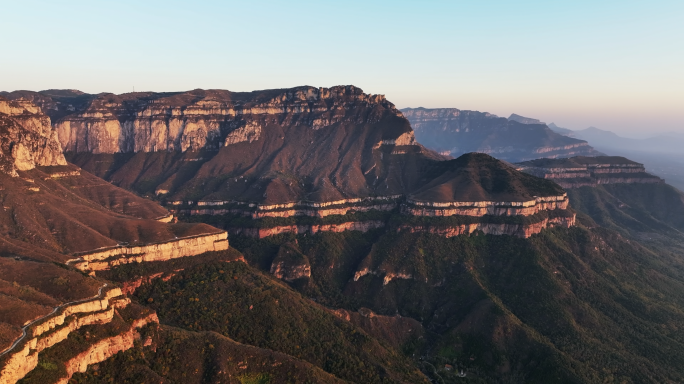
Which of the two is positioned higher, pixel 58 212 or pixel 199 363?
pixel 58 212

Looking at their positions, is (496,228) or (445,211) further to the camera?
(445,211)

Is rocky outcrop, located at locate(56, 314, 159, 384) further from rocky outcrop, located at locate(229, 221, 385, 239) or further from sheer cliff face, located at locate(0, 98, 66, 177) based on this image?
rocky outcrop, located at locate(229, 221, 385, 239)

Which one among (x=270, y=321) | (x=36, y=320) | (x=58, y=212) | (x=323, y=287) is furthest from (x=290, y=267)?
(x=36, y=320)

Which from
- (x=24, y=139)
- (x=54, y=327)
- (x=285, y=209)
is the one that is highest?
(x=24, y=139)

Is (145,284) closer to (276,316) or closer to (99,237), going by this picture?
(99,237)

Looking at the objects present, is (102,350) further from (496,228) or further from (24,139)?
(496,228)

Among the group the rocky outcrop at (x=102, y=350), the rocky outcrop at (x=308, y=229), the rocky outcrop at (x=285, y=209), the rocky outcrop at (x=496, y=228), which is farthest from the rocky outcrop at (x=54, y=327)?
the rocky outcrop at (x=496, y=228)
